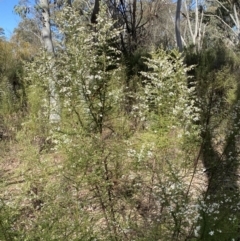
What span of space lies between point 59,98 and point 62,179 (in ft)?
2.41

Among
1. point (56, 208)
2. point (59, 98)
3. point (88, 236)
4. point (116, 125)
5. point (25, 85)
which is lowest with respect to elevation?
point (88, 236)

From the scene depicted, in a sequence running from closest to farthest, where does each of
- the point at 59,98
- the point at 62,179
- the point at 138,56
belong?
1. the point at 62,179
2. the point at 59,98
3. the point at 138,56

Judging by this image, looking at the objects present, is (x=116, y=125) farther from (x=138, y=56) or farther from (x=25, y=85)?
(x=138, y=56)

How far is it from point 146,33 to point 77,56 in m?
12.0

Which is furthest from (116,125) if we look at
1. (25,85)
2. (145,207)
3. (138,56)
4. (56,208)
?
(138,56)

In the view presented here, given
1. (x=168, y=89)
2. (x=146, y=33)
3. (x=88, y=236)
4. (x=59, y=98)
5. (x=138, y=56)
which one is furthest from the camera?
(x=146, y=33)

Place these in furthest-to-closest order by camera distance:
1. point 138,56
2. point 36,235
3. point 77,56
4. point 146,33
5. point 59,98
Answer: point 146,33, point 138,56, point 59,98, point 77,56, point 36,235

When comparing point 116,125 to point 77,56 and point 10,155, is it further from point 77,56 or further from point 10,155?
point 10,155

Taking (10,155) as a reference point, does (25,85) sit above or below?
above

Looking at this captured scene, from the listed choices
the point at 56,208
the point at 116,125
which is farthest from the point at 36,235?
the point at 116,125

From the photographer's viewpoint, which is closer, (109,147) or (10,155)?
(109,147)

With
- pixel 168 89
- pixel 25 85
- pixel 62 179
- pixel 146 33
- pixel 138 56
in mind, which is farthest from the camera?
pixel 146 33

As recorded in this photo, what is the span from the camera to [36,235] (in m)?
2.13

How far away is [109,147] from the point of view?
2586mm
